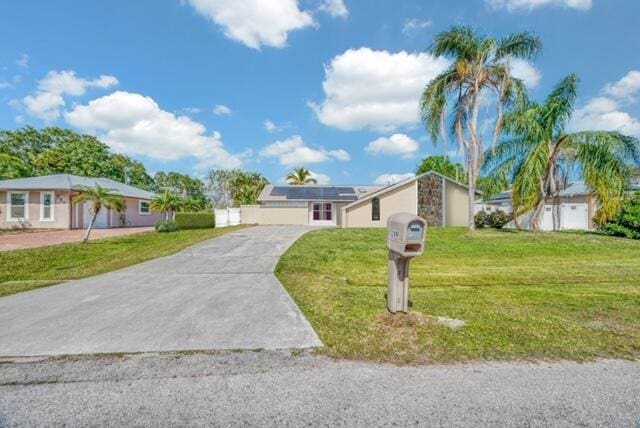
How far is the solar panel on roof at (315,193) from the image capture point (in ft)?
87.8

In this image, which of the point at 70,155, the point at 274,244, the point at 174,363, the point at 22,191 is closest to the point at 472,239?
the point at 274,244

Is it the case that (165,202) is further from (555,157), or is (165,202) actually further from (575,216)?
(575,216)

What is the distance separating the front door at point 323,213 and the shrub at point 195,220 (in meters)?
8.02

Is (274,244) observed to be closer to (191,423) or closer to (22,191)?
(191,423)

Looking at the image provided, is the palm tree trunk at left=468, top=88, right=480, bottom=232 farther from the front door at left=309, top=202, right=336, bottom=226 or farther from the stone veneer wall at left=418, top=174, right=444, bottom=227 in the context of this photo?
the front door at left=309, top=202, right=336, bottom=226

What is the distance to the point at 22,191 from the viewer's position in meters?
18.7

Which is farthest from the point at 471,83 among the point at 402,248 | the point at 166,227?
the point at 166,227

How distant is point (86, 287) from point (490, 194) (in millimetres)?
16077

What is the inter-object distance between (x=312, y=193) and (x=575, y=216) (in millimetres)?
19007

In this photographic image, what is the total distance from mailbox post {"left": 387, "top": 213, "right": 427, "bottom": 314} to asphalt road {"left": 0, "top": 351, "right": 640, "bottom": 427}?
120 cm

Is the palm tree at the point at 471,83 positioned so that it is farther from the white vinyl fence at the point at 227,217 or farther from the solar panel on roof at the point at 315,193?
the white vinyl fence at the point at 227,217

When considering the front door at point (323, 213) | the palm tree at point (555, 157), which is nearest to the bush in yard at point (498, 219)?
the palm tree at point (555, 157)

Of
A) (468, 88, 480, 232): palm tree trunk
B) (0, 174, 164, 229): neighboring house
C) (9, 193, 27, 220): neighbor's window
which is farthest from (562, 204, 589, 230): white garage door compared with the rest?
(9, 193, 27, 220): neighbor's window

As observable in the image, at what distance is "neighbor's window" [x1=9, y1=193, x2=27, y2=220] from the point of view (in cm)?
1873
